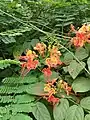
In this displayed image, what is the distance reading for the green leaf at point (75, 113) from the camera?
3.50 ft

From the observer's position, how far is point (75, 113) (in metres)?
1.08

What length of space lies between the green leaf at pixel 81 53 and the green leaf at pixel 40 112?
0.80ft

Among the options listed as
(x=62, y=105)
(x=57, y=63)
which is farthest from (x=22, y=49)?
(x=62, y=105)

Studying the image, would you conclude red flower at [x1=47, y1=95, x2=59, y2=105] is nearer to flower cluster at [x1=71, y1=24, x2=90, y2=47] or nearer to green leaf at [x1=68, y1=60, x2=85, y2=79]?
green leaf at [x1=68, y1=60, x2=85, y2=79]

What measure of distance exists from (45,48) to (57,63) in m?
0.10

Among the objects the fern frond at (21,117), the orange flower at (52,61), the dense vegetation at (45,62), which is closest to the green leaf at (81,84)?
the dense vegetation at (45,62)

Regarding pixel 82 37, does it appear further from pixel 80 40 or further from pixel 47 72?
pixel 47 72

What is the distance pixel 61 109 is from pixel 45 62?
21cm

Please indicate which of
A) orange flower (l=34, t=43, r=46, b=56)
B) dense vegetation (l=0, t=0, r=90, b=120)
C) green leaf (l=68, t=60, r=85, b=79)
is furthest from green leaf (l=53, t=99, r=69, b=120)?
orange flower (l=34, t=43, r=46, b=56)

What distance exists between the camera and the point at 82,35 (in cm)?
123

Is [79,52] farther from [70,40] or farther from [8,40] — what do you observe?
[8,40]

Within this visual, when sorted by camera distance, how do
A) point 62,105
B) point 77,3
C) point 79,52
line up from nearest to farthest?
point 62,105
point 79,52
point 77,3

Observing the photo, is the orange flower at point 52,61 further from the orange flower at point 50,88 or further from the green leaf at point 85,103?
the green leaf at point 85,103

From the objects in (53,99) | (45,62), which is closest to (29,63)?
(45,62)
